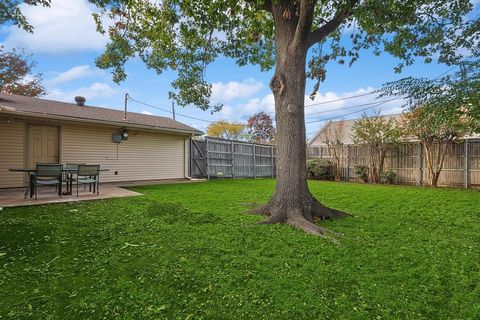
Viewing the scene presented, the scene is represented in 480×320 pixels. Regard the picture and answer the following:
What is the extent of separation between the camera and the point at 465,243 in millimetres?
3559

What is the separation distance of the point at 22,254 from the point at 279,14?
5.20m

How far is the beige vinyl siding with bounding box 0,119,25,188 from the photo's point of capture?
8188 millimetres

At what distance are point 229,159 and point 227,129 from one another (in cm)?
2078

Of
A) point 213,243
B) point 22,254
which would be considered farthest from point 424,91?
point 22,254

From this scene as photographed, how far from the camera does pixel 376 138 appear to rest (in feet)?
41.4

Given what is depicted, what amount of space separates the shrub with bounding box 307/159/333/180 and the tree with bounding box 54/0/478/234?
801 cm

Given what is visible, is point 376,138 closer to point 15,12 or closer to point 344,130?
point 344,130

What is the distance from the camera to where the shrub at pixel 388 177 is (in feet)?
40.6

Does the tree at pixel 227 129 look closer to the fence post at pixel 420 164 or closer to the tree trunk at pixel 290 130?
the fence post at pixel 420 164

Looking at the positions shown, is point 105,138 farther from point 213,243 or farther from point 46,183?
point 213,243

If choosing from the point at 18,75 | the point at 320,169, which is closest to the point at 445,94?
the point at 320,169

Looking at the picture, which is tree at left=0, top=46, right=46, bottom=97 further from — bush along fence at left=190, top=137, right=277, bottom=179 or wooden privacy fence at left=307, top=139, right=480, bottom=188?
wooden privacy fence at left=307, top=139, right=480, bottom=188

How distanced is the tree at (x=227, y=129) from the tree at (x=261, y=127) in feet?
6.41

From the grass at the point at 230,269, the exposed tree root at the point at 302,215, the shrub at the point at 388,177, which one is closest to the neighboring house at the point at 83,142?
the grass at the point at 230,269
